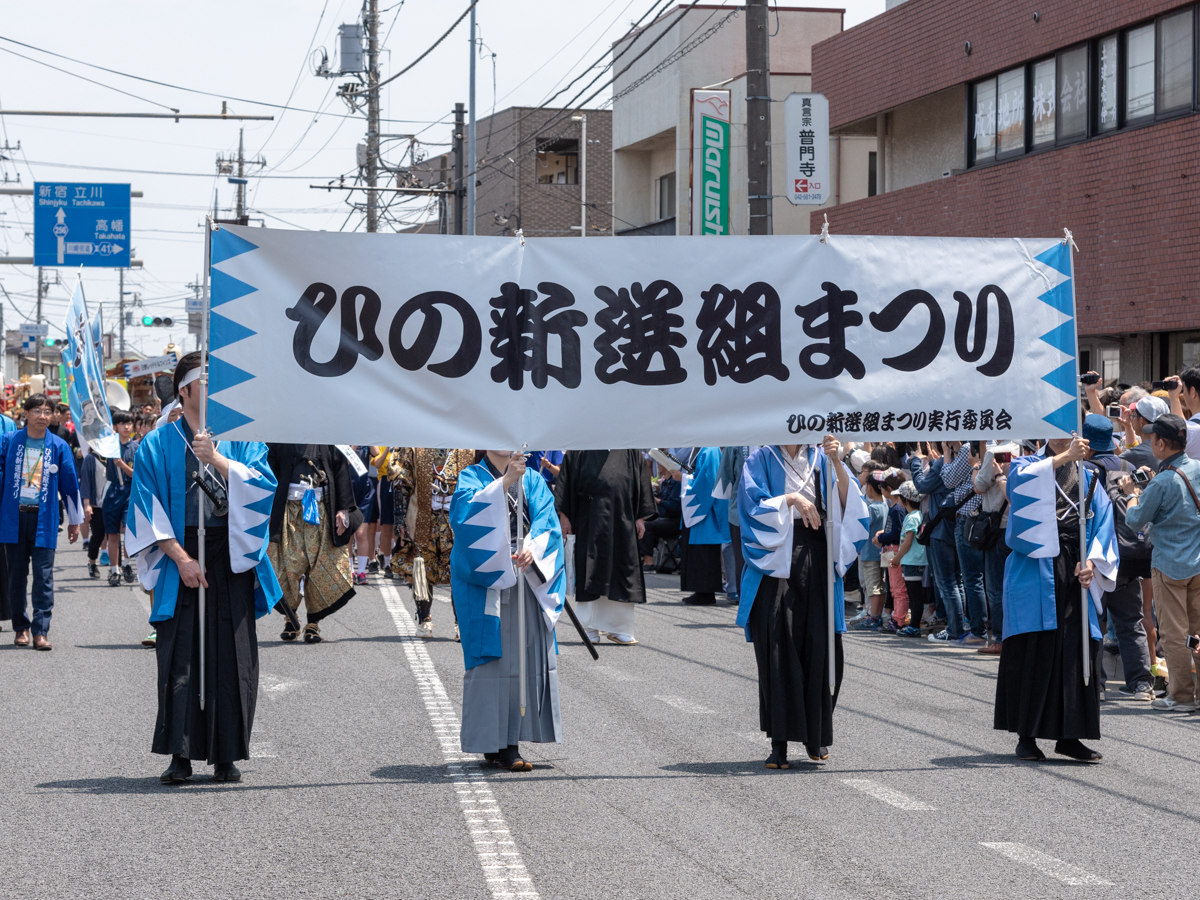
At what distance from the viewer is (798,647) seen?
7363mm

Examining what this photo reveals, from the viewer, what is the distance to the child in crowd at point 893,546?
1329 cm

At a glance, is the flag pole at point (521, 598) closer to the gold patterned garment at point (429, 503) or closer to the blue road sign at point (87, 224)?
the gold patterned garment at point (429, 503)

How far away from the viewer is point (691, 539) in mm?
15391

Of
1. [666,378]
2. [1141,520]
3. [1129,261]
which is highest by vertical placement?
[1129,261]

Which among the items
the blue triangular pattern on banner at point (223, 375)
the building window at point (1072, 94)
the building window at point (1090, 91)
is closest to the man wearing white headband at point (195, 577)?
the blue triangular pattern on banner at point (223, 375)

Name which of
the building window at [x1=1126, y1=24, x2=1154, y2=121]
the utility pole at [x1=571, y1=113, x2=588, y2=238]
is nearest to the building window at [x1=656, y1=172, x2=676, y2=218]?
the utility pole at [x1=571, y1=113, x2=588, y2=238]

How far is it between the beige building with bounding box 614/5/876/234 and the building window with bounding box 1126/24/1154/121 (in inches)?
358

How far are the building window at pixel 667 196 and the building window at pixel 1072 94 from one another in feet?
55.4

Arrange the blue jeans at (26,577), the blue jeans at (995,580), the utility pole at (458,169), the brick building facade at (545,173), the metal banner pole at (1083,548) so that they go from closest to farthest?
the metal banner pole at (1083,548) < the blue jeans at (995,580) < the blue jeans at (26,577) < the utility pole at (458,169) < the brick building facade at (545,173)

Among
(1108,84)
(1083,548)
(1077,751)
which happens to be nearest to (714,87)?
(1108,84)

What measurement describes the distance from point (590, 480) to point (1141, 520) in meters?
5.20

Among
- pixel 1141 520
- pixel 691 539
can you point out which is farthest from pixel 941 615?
pixel 1141 520

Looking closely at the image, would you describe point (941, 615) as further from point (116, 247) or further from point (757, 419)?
point (116, 247)

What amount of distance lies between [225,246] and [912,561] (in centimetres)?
794
